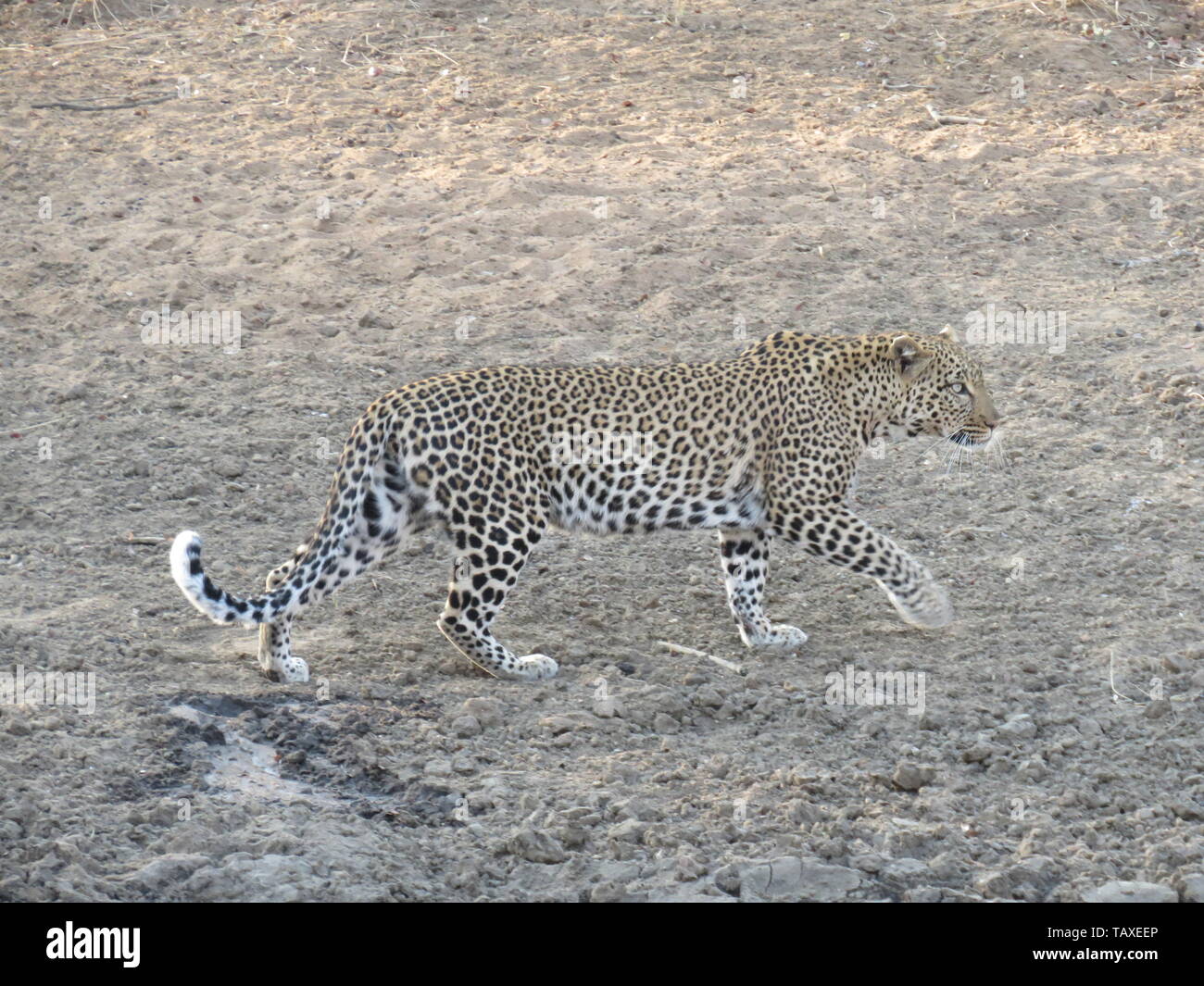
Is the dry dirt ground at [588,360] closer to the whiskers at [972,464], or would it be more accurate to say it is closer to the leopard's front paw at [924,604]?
the whiskers at [972,464]

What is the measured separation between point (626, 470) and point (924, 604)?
5.52 ft

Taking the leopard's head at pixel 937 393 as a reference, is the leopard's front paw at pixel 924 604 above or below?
below

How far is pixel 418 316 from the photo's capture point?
12.0m

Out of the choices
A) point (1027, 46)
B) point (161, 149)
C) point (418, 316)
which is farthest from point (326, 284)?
point (1027, 46)

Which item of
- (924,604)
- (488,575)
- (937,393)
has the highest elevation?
(937,393)

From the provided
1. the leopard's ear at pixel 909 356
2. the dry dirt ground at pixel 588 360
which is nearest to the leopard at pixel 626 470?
the leopard's ear at pixel 909 356

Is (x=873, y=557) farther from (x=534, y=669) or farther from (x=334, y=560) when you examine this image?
(x=334, y=560)

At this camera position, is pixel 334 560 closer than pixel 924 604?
Yes

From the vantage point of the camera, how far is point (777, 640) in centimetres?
869

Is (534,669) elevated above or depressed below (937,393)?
below

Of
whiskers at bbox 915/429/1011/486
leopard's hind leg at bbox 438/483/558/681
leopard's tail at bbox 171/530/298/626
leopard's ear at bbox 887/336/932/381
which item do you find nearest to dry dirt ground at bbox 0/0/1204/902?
whiskers at bbox 915/429/1011/486

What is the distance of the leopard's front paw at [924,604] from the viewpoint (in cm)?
845

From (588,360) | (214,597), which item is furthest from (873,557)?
(588,360)

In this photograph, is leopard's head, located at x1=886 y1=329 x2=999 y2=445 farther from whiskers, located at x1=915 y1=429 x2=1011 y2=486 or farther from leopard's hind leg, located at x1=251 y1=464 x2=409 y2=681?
leopard's hind leg, located at x1=251 y1=464 x2=409 y2=681
